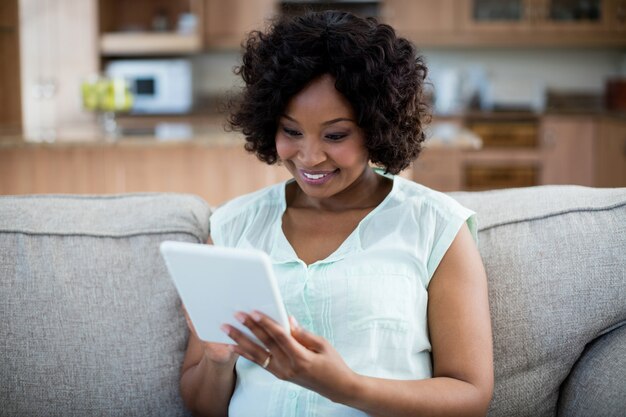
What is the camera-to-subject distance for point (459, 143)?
3.68 meters

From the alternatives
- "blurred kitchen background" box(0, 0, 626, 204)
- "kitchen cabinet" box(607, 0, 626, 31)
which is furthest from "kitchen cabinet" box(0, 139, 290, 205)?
"kitchen cabinet" box(607, 0, 626, 31)

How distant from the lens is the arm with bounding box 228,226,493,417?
3.84 feet

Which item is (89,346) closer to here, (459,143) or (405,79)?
(405,79)

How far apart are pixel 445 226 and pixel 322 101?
0.99 feet

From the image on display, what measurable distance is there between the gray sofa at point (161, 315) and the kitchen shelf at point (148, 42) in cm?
414

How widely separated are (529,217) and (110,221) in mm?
851

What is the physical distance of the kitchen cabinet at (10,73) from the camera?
18.1 ft

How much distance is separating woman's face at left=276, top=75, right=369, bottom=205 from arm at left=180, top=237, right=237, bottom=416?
0.33 metres

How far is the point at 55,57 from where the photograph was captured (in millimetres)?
5613

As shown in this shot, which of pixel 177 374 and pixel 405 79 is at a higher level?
pixel 405 79

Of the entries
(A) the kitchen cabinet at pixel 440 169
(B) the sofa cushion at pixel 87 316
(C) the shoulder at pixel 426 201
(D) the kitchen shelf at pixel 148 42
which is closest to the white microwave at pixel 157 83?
(D) the kitchen shelf at pixel 148 42

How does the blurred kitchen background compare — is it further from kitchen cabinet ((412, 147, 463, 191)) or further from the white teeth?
the white teeth

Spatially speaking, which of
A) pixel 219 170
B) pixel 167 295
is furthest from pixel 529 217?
pixel 219 170

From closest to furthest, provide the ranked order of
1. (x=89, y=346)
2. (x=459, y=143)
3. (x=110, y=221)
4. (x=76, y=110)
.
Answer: (x=89, y=346)
(x=110, y=221)
(x=459, y=143)
(x=76, y=110)
